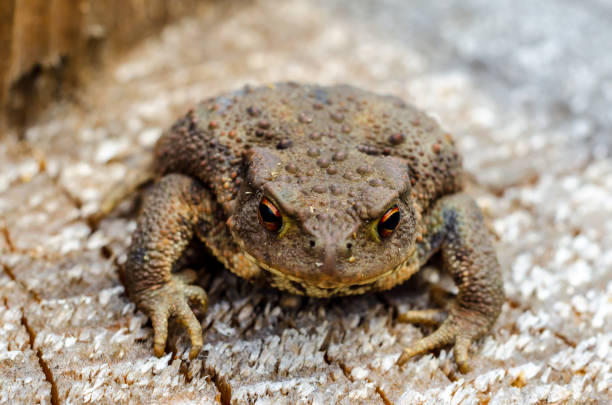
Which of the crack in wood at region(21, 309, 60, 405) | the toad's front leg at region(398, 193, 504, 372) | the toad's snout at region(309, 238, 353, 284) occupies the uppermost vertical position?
the toad's snout at region(309, 238, 353, 284)

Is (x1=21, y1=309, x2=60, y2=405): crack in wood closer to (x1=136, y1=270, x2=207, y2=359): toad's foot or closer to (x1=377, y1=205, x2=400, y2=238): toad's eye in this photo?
(x1=136, y1=270, x2=207, y2=359): toad's foot

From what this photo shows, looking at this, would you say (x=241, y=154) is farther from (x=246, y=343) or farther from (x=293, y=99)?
(x=246, y=343)

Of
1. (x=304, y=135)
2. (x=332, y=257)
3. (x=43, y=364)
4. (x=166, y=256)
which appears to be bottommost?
(x=43, y=364)

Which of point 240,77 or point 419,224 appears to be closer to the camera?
point 419,224

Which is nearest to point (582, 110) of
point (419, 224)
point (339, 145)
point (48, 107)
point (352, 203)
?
point (419, 224)

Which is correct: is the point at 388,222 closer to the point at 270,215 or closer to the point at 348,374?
the point at 270,215

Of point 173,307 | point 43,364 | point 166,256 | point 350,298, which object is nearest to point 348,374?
point 350,298

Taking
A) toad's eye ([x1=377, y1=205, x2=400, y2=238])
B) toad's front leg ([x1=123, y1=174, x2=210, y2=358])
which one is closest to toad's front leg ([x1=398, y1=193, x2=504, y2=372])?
toad's eye ([x1=377, y1=205, x2=400, y2=238])
